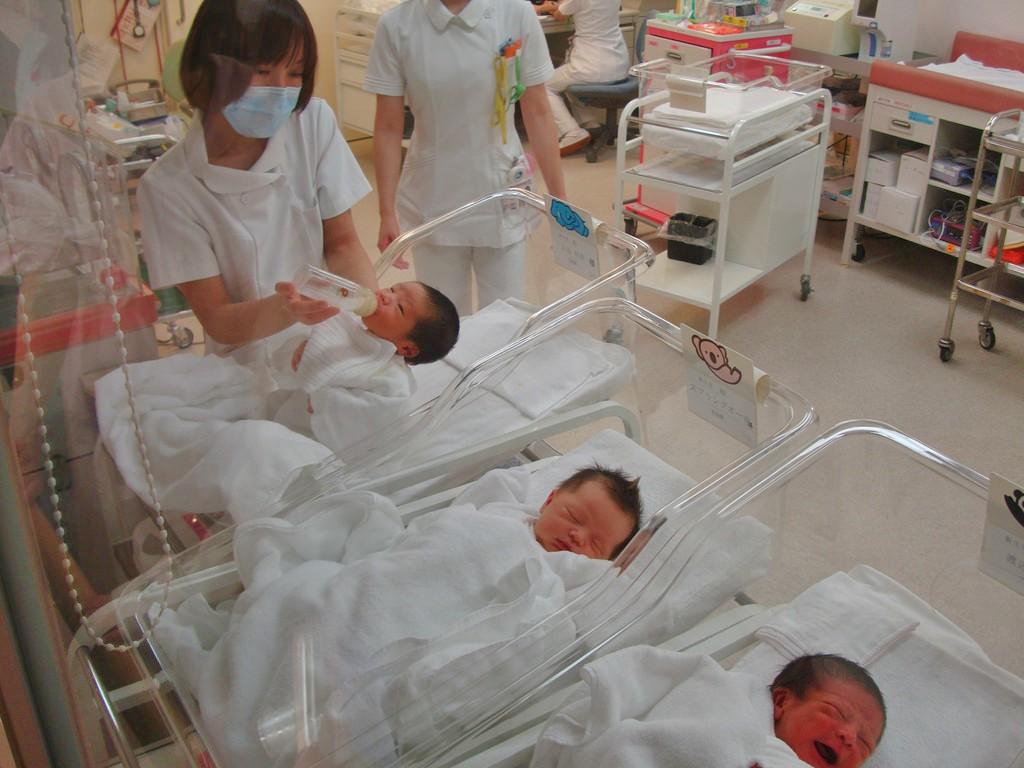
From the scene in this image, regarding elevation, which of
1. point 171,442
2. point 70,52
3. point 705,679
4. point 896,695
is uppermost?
point 70,52

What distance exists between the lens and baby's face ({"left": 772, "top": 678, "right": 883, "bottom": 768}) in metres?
1.18

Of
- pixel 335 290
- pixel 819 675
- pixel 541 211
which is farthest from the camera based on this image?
pixel 541 211

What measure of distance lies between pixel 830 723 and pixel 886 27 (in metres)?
3.59

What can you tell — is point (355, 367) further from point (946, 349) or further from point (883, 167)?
point (883, 167)

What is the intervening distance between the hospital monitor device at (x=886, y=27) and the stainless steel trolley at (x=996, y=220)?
0.95m

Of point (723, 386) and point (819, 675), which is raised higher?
point (723, 386)

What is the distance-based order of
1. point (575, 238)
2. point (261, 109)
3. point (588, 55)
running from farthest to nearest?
point (588, 55)
point (575, 238)
point (261, 109)

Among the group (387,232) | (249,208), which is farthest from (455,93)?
(249,208)

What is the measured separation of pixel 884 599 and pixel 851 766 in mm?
348

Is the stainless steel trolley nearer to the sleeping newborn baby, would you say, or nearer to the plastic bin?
the plastic bin

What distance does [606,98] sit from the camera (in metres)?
5.25

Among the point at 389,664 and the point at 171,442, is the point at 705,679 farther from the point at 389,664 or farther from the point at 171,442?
the point at 171,442

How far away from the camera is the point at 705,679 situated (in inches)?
46.5

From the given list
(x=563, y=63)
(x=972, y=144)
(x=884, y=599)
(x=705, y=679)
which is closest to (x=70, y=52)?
(x=705, y=679)
